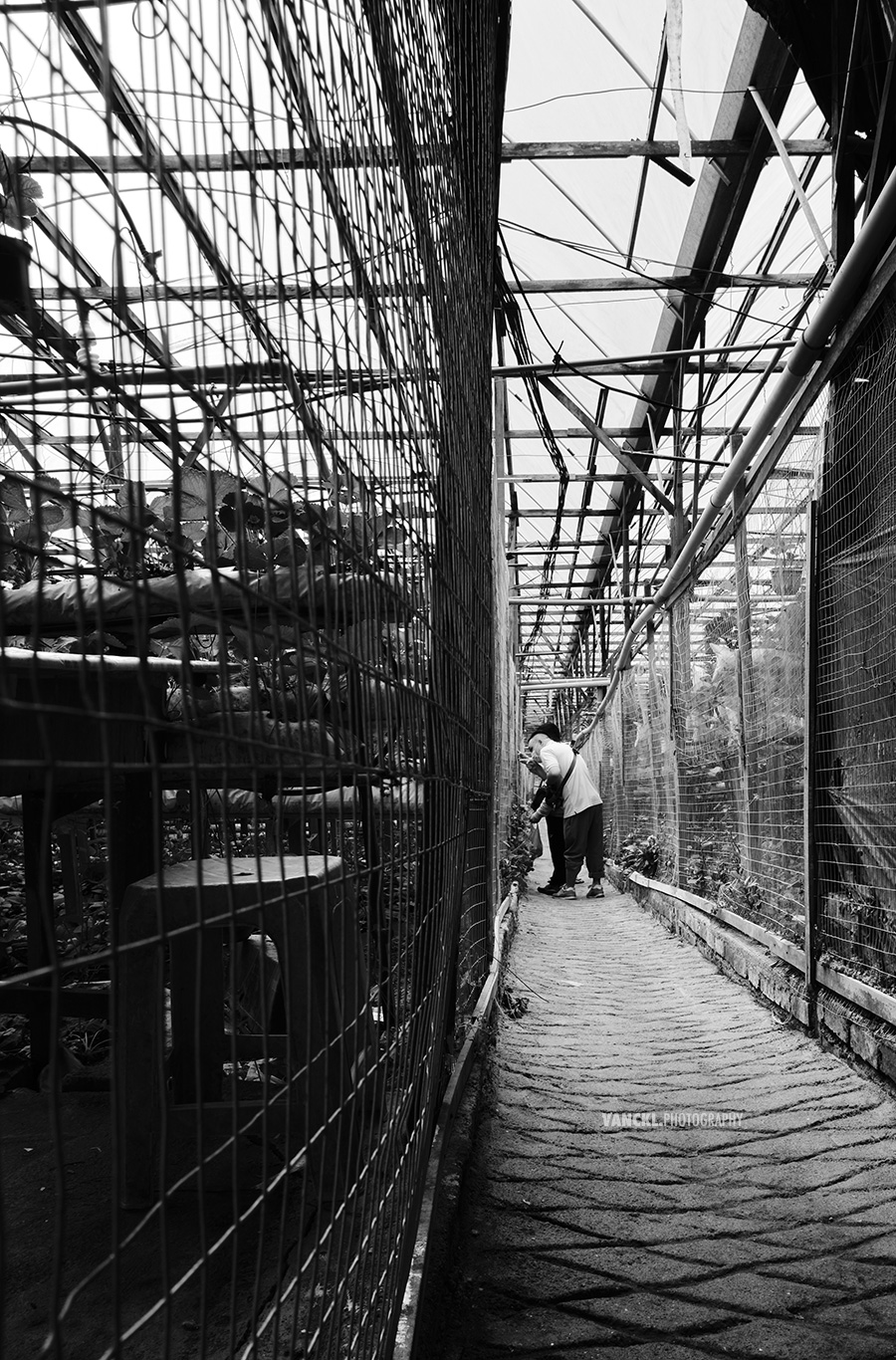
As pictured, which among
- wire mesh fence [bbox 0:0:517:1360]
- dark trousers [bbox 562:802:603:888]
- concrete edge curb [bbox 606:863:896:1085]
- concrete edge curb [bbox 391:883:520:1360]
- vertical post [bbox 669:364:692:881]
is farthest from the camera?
dark trousers [bbox 562:802:603:888]

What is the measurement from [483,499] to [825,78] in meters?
2.79

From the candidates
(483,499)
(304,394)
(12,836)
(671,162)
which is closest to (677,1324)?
(304,394)

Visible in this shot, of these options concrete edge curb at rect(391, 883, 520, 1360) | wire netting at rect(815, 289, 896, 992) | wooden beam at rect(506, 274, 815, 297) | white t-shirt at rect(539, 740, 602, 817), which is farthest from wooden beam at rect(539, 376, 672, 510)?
concrete edge curb at rect(391, 883, 520, 1360)

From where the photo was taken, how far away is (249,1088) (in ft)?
9.24

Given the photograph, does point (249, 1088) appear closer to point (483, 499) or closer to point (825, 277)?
point (483, 499)

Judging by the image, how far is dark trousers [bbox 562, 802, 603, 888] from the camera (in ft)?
42.1

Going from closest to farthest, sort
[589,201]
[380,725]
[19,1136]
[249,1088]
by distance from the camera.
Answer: [380,725] < [19,1136] < [249,1088] < [589,201]

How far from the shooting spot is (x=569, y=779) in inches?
510

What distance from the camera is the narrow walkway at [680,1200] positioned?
91.2 inches

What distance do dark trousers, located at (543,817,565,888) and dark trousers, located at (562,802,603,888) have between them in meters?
0.13

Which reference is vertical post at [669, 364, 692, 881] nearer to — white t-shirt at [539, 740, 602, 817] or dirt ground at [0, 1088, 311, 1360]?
white t-shirt at [539, 740, 602, 817]

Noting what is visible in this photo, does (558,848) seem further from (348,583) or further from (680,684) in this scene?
(348,583)

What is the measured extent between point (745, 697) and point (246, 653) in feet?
18.5

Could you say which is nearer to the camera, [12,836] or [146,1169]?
[146,1169]
